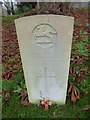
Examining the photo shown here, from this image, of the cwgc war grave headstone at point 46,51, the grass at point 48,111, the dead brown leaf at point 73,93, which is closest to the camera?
the cwgc war grave headstone at point 46,51

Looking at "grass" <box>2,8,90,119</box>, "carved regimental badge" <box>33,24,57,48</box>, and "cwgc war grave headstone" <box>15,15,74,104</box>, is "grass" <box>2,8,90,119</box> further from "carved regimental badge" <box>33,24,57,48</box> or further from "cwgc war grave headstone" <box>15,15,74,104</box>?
"carved regimental badge" <box>33,24,57,48</box>

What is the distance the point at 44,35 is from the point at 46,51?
0.22 m

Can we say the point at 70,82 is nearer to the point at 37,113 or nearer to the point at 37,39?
the point at 37,113

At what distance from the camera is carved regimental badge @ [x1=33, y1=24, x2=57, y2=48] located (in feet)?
10.9

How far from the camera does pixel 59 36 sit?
333 centimetres

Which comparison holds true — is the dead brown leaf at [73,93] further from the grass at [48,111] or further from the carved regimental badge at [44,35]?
the carved regimental badge at [44,35]

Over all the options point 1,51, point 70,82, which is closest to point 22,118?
point 70,82

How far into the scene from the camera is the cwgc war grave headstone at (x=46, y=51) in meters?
3.29

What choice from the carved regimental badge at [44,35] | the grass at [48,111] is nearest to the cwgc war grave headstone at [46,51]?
the carved regimental badge at [44,35]

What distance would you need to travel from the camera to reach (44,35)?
11.1 feet

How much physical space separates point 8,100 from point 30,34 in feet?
4.27

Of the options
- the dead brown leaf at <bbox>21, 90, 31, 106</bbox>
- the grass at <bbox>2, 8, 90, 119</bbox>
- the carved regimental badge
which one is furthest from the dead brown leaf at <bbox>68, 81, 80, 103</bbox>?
the carved regimental badge

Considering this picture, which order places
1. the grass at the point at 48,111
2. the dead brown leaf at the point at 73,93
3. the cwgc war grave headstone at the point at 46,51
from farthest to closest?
the dead brown leaf at the point at 73,93
the grass at the point at 48,111
the cwgc war grave headstone at the point at 46,51

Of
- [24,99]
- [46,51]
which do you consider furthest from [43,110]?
[46,51]
